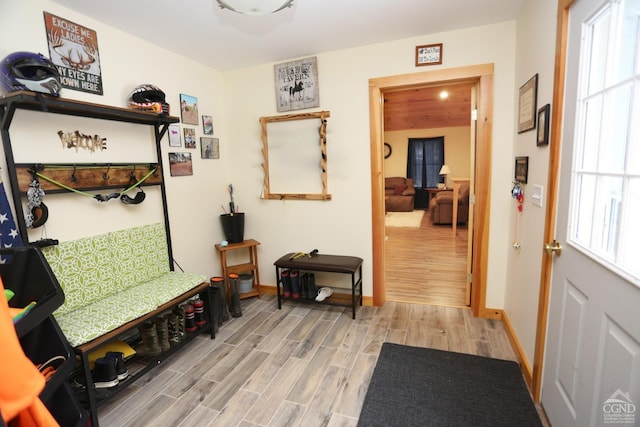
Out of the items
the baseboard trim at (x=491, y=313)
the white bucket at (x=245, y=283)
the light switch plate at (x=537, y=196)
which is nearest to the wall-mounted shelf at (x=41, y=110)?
the white bucket at (x=245, y=283)

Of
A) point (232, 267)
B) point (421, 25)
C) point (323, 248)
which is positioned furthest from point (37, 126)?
point (421, 25)

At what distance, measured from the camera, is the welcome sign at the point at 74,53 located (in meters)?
1.89

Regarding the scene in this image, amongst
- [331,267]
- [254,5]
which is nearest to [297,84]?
[254,5]

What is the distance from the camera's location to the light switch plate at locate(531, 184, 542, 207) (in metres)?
1.78

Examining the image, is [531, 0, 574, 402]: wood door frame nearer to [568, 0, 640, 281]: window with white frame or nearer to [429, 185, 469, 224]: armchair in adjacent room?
[568, 0, 640, 281]: window with white frame

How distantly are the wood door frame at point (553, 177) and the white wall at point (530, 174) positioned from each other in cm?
12

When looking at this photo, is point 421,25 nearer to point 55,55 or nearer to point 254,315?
point 55,55

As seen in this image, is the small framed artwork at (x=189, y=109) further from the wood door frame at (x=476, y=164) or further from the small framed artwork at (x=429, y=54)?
the small framed artwork at (x=429, y=54)

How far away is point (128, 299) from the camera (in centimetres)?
204

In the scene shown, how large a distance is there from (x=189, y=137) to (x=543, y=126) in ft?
8.91

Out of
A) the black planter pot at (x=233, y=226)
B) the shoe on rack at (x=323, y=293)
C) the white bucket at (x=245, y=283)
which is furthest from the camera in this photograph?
the white bucket at (x=245, y=283)

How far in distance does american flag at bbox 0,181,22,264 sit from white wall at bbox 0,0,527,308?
280mm

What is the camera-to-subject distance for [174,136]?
274 cm

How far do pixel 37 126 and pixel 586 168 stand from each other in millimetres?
2849
